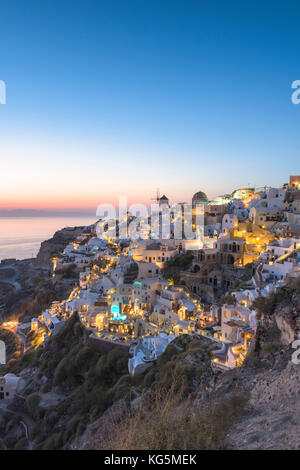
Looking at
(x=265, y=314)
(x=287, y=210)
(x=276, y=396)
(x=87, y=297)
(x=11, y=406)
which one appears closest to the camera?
(x=276, y=396)

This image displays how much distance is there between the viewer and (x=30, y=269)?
5534 centimetres

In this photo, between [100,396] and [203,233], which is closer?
[100,396]

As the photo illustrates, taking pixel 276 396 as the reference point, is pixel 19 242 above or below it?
below

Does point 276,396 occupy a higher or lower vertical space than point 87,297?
higher

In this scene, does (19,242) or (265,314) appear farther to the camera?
(19,242)

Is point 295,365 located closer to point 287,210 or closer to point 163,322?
point 163,322

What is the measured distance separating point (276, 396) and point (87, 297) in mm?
19842

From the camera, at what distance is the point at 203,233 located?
28922 mm

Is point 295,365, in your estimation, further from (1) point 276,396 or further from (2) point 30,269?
(2) point 30,269

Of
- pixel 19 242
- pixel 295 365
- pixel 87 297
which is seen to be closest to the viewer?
pixel 295 365

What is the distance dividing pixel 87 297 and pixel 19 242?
105836 mm

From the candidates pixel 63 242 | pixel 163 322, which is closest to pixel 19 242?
pixel 63 242
